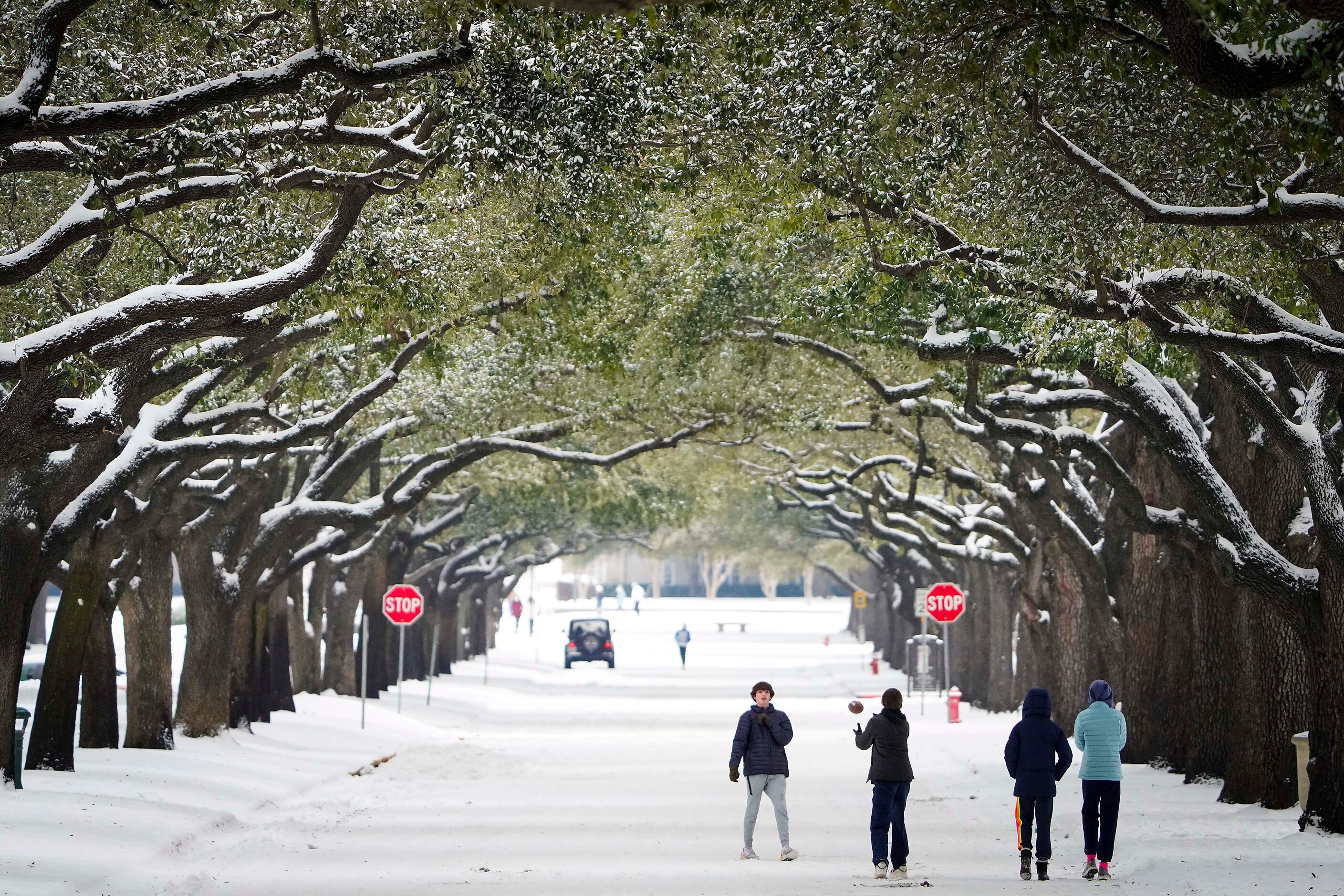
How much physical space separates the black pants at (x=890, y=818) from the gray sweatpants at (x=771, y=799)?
1.00m

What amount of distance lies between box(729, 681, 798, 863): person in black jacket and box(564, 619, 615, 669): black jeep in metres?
43.6

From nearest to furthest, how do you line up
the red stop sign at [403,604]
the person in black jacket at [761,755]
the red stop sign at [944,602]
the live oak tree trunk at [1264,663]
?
1. the person in black jacket at [761,755]
2. the live oak tree trunk at [1264,663]
3. the red stop sign at [403,604]
4. the red stop sign at [944,602]

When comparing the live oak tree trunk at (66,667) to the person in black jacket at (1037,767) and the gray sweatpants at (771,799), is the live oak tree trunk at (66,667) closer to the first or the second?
the gray sweatpants at (771,799)

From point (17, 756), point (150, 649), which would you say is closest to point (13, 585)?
point (17, 756)

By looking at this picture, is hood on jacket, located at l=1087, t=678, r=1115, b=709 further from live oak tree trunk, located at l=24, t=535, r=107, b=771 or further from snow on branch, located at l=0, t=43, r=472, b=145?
live oak tree trunk, located at l=24, t=535, r=107, b=771

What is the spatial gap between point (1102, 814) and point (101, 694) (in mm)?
12934

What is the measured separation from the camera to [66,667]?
1766 centimetres

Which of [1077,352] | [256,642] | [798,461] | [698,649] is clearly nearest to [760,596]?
[698,649]

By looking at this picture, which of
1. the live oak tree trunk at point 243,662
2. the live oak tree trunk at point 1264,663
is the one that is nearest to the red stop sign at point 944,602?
the live oak tree trunk at point 243,662

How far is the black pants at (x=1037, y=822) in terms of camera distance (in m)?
12.3

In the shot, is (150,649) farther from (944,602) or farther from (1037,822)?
(944,602)

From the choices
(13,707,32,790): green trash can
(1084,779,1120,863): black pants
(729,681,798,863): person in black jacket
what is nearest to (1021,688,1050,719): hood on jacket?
(1084,779,1120,863): black pants

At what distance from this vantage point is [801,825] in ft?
53.6

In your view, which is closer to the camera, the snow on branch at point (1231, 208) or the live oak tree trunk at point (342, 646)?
the snow on branch at point (1231, 208)
